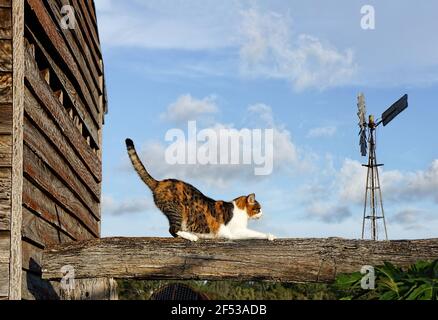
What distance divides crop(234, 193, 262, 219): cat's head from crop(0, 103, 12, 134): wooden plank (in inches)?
138

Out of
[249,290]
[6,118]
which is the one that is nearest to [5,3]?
[6,118]

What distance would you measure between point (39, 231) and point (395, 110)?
93.4 ft

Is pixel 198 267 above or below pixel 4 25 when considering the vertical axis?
below

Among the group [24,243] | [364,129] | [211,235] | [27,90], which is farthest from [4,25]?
[364,129]

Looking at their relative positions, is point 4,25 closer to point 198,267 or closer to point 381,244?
point 198,267

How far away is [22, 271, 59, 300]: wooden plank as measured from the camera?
7836 millimetres

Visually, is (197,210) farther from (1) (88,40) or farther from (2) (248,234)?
(1) (88,40)

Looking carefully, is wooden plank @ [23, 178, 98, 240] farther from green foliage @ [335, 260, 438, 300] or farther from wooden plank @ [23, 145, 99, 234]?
green foliage @ [335, 260, 438, 300]

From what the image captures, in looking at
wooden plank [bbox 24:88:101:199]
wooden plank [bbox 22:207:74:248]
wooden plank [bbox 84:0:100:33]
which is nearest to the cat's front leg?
wooden plank [bbox 22:207:74:248]

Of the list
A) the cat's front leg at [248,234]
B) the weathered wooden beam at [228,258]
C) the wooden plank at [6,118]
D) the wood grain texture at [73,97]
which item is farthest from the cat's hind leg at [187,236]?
the wood grain texture at [73,97]

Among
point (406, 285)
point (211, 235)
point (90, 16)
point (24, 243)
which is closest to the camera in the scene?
point (406, 285)

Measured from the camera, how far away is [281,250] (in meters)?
8.11

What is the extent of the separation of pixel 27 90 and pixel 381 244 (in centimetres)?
436
